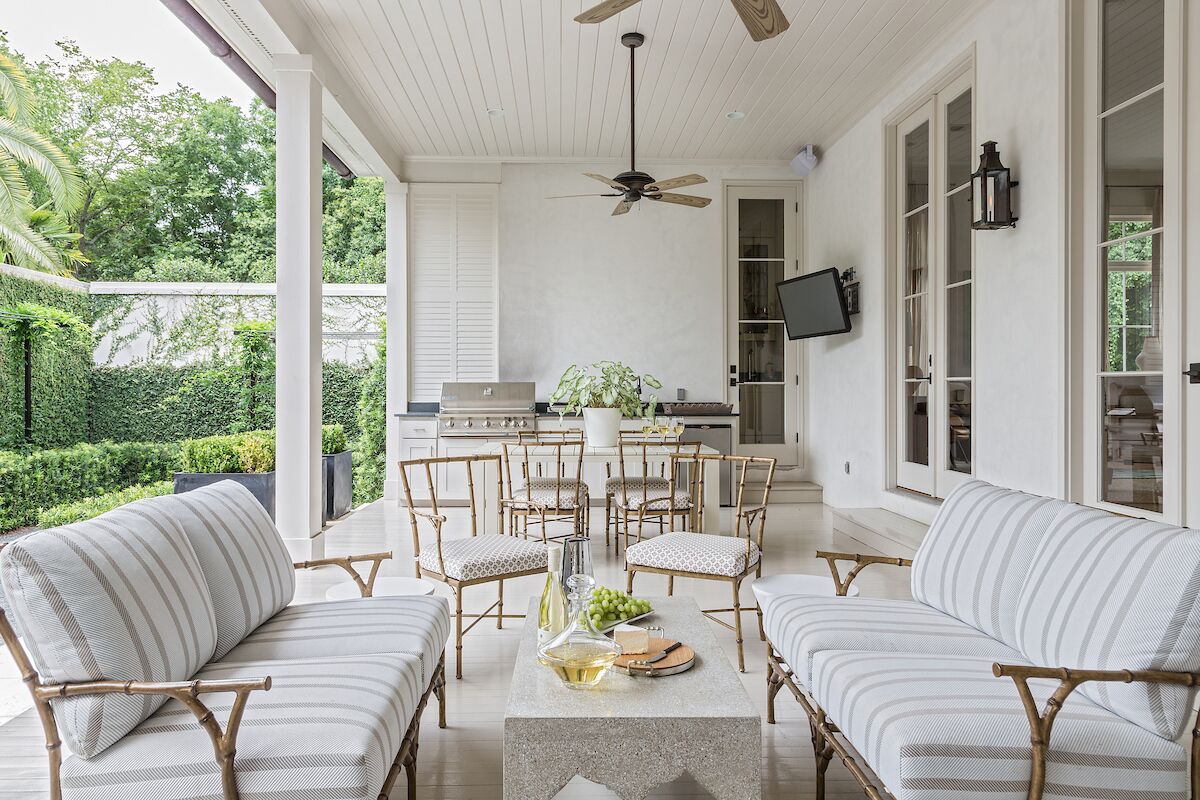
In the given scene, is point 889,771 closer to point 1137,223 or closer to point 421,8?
point 1137,223

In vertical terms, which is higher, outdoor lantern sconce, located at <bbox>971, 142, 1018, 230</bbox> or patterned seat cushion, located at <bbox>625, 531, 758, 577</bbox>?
outdoor lantern sconce, located at <bbox>971, 142, 1018, 230</bbox>

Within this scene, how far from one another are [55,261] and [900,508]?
396 inches

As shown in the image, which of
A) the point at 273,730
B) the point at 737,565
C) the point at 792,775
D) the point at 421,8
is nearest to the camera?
the point at 273,730

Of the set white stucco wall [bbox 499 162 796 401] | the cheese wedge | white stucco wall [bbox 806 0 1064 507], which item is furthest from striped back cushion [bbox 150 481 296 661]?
white stucco wall [bbox 499 162 796 401]

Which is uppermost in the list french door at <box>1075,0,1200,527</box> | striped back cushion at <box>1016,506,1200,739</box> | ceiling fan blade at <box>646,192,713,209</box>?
ceiling fan blade at <box>646,192,713,209</box>

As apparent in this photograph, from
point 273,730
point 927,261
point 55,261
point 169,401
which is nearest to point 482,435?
point 927,261

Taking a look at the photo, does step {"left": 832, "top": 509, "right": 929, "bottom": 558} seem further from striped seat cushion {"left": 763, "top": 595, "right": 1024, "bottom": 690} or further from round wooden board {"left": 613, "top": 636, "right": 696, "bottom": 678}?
round wooden board {"left": 613, "top": 636, "right": 696, "bottom": 678}

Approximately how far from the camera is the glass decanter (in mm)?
1771

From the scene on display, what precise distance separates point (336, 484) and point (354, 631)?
16.3 ft

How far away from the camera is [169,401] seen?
9.38 metres

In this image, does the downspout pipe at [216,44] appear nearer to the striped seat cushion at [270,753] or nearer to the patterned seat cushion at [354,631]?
the patterned seat cushion at [354,631]

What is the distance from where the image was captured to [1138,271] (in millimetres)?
3271

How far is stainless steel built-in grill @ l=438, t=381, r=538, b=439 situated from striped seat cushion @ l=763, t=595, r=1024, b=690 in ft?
15.5

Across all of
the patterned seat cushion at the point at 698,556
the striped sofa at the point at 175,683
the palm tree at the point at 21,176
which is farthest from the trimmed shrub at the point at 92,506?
the striped sofa at the point at 175,683
